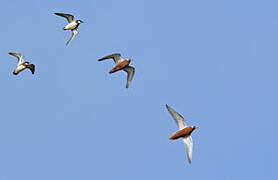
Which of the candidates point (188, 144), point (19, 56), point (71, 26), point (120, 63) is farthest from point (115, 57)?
point (188, 144)

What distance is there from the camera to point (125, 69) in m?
60.0

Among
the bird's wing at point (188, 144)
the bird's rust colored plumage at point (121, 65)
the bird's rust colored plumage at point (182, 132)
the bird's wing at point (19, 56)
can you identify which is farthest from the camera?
the bird's wing at point (19, 56)

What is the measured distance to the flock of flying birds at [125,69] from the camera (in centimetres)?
5088

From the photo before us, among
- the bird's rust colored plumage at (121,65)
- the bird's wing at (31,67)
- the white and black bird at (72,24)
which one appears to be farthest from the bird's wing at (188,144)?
the bird's wing at (31,67)

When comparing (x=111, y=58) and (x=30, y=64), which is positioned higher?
(x=30, y=64)

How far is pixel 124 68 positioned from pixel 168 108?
9893 mm

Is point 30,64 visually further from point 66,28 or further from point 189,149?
point 189,149

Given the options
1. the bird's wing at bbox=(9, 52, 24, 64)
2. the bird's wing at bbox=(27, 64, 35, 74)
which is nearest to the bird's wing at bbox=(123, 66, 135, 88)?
the bird's wing at bbox=(27, 64, 35, 74)

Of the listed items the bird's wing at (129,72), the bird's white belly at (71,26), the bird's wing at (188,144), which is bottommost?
the bird's wing at (188,144)

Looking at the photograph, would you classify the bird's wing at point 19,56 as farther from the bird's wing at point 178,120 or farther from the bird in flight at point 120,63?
the bird's wing at point 178,120

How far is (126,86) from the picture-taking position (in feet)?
196

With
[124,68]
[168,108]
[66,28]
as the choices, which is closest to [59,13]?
[66,28]

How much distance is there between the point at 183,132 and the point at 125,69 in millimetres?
11798

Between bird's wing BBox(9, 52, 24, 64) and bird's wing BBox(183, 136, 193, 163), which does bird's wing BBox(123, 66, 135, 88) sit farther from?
bird's wing BBox(9, 52, 24, 64)
